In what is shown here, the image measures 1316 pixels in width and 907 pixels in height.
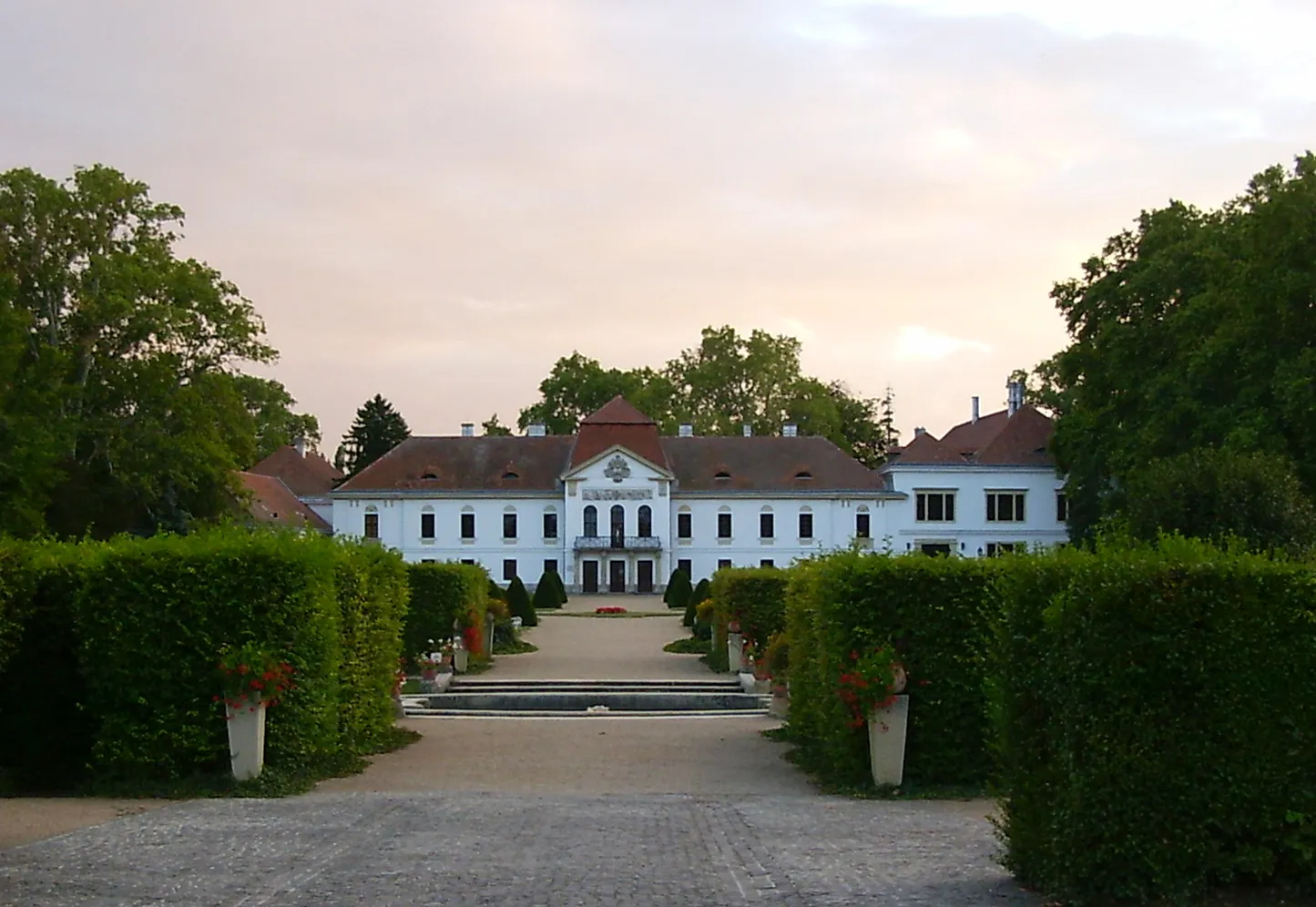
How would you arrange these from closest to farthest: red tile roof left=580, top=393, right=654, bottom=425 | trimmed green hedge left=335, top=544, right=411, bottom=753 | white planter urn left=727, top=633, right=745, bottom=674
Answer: trimmed green hedge left=335, top=544, right=411, bottom=753
white planter urn left=727, top=633, right=745, bottom=674
red tile roof left=580, top=393, right=654, bottom=425

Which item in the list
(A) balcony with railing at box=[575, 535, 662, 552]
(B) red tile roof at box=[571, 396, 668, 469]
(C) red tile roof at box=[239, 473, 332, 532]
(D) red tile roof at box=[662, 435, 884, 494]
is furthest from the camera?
(D) red tile roof at box=[662, 435, 884, 494]

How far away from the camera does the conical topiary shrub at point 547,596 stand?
177ft

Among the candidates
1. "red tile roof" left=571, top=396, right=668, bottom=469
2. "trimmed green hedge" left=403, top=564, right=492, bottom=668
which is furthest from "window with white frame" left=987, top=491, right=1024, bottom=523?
"trimmed green hedge" left=403, top=564, right=492, bottom=668

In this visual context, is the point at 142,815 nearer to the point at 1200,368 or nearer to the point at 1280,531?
the point at 1280,531

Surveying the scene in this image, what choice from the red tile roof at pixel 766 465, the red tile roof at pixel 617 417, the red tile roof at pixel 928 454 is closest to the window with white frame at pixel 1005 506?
the red tile roof at pixel 928 454

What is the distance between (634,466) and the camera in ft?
231

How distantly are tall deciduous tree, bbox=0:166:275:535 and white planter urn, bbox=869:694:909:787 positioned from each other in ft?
99.6

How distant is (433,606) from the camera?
26438 millimetres

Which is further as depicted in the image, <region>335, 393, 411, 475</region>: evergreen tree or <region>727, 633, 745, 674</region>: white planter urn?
<region>335, 393, 411, 475</region>: evergreen tree

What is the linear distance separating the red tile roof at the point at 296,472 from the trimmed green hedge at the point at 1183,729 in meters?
75.6

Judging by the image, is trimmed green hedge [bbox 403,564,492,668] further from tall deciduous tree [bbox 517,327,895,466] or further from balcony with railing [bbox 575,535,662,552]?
tall deciduous tree [bbox 517,327,895,466]

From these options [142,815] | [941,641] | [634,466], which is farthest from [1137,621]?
[634,466]

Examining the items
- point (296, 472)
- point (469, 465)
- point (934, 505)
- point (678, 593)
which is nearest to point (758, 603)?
point (678, 593)

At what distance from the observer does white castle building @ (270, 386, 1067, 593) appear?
69750 millimetres
